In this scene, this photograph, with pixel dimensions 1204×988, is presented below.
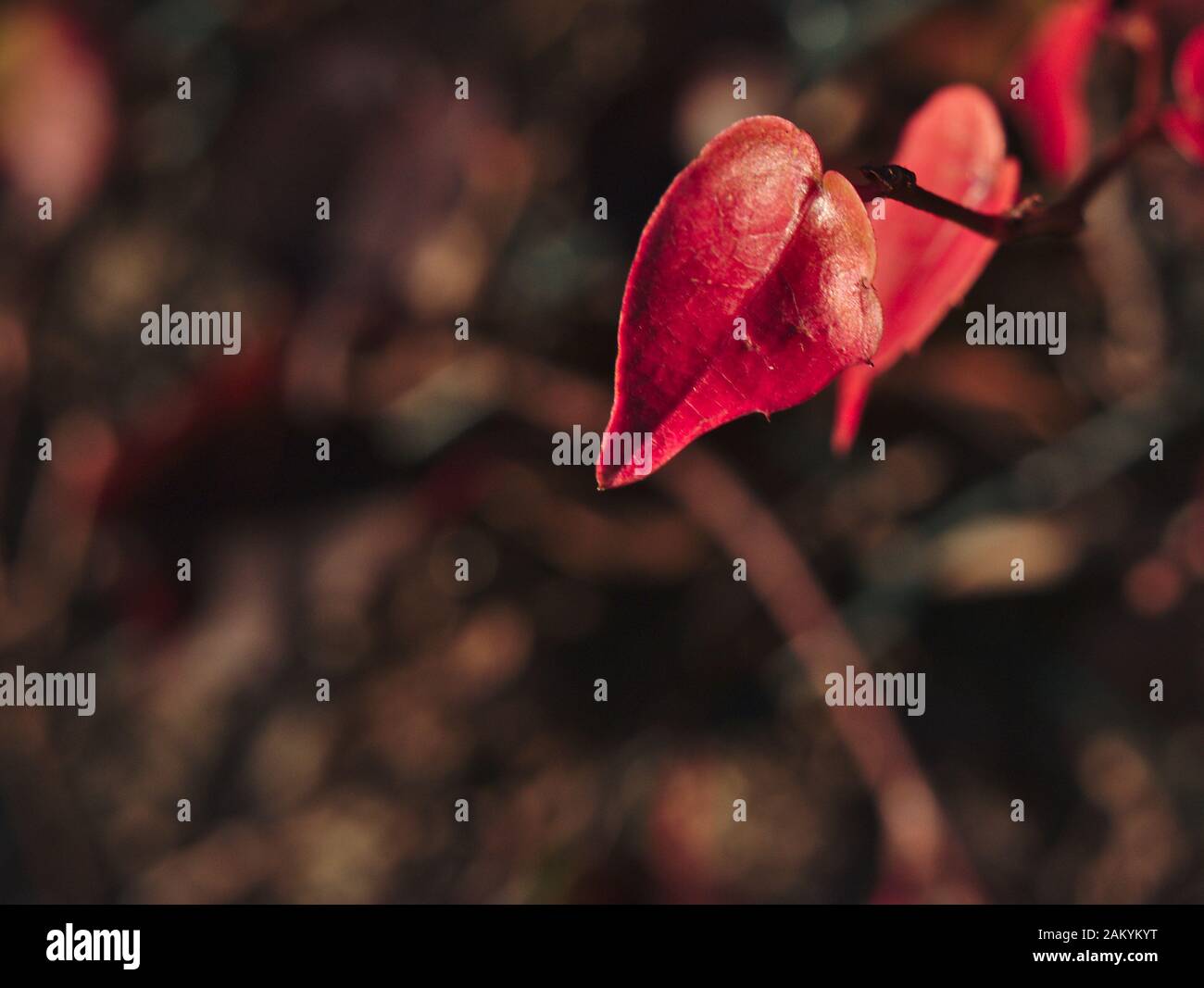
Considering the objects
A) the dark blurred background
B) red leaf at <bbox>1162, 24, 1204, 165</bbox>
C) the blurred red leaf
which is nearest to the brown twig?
red leaf at <bbox>1162, 24, 1204, 165</bbox>

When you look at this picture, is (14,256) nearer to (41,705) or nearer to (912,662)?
(41,705)

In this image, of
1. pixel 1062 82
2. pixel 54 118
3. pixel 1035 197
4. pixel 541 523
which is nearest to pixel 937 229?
pixel 1035 197

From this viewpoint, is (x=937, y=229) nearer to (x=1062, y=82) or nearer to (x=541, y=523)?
(x=1062, y=82)

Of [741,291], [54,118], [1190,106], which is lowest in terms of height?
[741,291]

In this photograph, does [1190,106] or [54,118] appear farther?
[54,118]

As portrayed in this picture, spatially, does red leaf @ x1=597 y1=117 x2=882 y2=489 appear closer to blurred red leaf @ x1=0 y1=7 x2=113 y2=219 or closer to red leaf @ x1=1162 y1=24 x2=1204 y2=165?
red leaf @ x1=1162 y1=24 x2=1204 y2=165

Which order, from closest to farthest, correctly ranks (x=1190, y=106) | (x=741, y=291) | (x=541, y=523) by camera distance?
(x=741, y=291), (x=1190, y=106), (x=541, y=523)

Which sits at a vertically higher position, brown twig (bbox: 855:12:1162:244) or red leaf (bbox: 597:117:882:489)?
brown twig (bbox: 855:12:1162:244)

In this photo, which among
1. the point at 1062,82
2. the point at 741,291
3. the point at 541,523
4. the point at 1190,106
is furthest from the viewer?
the point at 541,523
